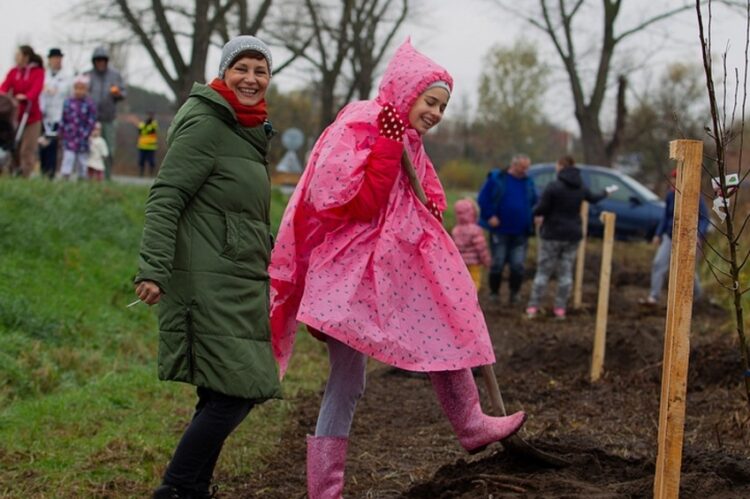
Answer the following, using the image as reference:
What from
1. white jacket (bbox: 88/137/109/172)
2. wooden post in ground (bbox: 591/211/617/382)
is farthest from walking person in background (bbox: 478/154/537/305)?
white jacket (bbox: 88/137/109/172)

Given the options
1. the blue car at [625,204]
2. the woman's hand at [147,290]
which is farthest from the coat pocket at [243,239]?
the blue car at [625,204]

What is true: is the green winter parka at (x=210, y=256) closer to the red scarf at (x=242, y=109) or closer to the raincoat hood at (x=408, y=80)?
the red scarf at (x=242, y=109)

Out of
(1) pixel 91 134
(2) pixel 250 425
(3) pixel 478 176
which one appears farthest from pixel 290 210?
(3) pixel 478 176

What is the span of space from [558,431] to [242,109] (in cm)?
297

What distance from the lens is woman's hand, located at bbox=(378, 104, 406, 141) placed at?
12.9 ft

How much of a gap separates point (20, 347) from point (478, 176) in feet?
105

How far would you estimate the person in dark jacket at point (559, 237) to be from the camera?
39.0 feet

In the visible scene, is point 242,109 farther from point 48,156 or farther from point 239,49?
point 48,156

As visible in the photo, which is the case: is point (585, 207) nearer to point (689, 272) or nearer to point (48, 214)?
point (48, 214)

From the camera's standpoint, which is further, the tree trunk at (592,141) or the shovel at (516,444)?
the tree trunk at (592,141)

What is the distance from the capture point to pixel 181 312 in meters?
3.67

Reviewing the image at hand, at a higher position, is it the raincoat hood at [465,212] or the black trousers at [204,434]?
the raincoat hood at [465,212]

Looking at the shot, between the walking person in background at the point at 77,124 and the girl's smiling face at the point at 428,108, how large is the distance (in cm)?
967

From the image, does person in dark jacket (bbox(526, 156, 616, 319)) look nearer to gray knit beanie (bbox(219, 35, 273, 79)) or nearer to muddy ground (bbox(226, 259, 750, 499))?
muddy ground (bbox(226, 259, 750, 499))
